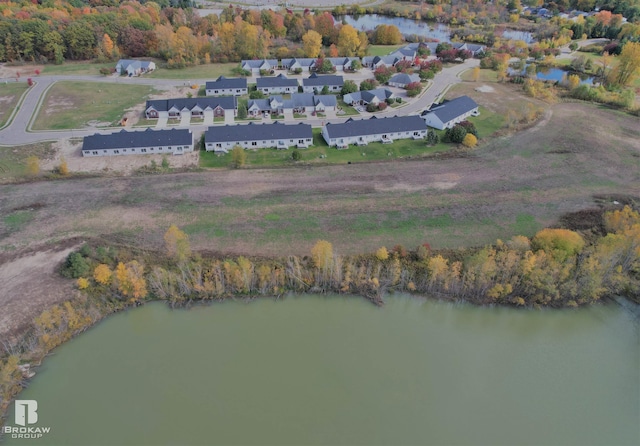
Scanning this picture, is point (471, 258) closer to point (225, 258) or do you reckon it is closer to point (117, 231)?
point (225, 258)

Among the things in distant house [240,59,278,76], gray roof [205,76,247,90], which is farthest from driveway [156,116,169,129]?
distant house [240,59,278,76]

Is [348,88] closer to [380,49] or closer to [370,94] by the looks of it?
[370,94]

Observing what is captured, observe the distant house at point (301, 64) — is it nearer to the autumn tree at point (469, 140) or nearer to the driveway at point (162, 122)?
the driveway at point (162, 122)

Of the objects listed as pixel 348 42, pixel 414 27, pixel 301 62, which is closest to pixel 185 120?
pixel 301 62

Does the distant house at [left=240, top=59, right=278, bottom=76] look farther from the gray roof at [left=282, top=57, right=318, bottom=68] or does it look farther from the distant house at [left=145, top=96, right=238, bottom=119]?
the distant house at [left=145, top=96, right=238, bottom=119]

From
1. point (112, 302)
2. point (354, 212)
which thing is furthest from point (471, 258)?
point (112, 302)
